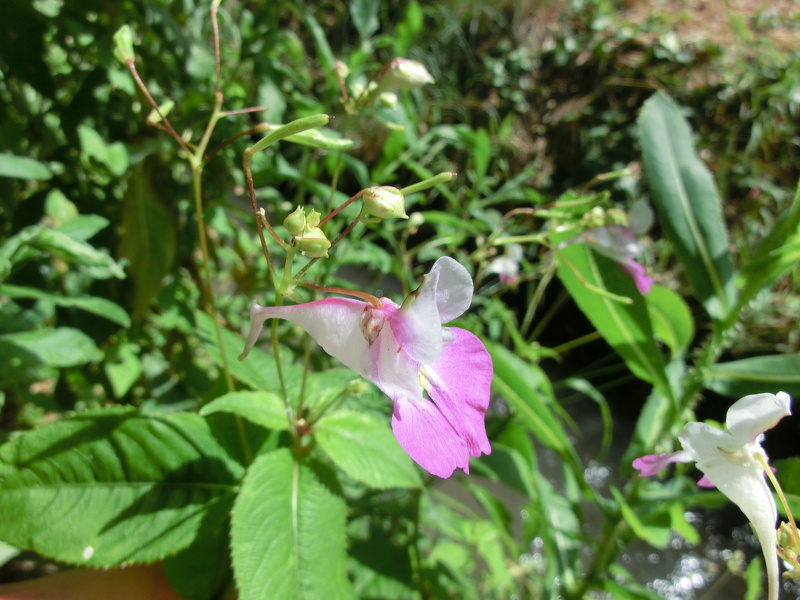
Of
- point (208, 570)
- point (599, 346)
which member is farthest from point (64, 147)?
point (599, 346)

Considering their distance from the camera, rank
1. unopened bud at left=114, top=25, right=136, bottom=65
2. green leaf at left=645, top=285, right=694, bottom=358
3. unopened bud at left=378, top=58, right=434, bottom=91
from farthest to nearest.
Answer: green leaf at left=645, top=285, right=694, bottom=358 < unopened bud at left=378, top=58, right=434, bottom=91 < unopened bud at left=114, top=25, right=136, bottom=65

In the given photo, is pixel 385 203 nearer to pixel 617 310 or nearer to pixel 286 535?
pixel 286 535

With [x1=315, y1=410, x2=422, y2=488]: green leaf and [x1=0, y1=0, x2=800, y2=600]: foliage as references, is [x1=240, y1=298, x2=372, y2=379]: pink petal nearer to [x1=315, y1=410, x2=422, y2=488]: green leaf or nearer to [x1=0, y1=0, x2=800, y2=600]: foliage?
[x1=0, y1=0, x2=800, y2=600]: foliage

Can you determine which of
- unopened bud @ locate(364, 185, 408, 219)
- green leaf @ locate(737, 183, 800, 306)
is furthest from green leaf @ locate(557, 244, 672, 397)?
unopened bud @ locate(364, 185, 408, 219)

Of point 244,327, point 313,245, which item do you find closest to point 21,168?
point 313,245

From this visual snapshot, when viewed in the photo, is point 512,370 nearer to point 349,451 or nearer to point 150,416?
point 349,451

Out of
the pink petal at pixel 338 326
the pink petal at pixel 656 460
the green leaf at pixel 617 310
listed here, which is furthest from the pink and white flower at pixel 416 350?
the green leaf at pixel 617 310
